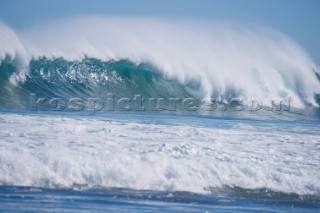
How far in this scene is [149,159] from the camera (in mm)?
5852

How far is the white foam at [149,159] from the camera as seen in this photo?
5.19 metres

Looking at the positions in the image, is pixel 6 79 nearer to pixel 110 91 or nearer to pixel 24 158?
pixel 110 91

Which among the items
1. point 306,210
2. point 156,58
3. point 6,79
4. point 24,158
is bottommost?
point 306,210

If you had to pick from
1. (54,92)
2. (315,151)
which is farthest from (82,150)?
(54,92)

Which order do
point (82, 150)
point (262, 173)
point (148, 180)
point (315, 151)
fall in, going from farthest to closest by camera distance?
point (315, 151)
point (82, 150)
point (262, 173)
point (148, 180)

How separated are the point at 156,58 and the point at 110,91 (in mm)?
4447

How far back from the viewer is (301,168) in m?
6.24

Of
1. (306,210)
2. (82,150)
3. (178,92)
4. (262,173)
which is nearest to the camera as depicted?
(306,210)

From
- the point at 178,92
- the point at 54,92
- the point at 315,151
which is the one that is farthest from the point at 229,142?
the point at 178,92

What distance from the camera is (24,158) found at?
5.39m

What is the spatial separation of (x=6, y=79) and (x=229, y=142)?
11.2 metres

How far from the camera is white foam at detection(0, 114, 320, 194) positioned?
204 inches

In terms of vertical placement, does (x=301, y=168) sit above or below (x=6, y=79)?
below

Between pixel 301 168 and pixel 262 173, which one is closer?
pixel 262 173
